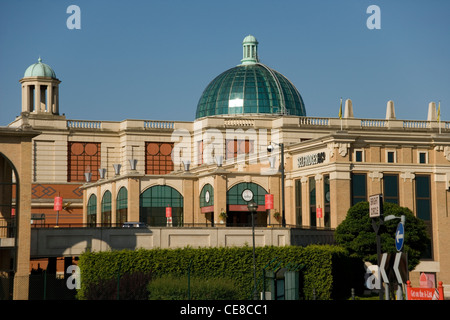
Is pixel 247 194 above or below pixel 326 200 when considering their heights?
above

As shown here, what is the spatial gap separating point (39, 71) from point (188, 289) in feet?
208

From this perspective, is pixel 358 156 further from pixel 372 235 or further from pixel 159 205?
pixel 159 205

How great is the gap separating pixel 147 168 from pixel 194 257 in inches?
2089

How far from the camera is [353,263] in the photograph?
6156 cm

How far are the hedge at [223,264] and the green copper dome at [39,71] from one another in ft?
185

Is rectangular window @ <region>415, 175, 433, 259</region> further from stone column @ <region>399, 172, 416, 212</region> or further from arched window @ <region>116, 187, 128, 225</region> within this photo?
arched window @ <region>116, 187, 128, 225</region>

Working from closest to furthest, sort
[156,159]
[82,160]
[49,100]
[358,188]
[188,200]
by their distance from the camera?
[358,188] → [188,200] → [82,160] → [49,100] → [156,159]

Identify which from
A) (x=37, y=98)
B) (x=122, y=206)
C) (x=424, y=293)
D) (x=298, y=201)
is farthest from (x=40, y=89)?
(x=424, y=293)

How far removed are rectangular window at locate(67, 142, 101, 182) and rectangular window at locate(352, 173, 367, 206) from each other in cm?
3744

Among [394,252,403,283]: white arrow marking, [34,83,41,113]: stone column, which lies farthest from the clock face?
[394,252,403,283]: white arrow marking

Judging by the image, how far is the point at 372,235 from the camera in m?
65.2

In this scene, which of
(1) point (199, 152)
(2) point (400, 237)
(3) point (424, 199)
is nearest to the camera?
(2) point (400, 237)

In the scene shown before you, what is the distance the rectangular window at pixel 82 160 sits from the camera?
334ft
